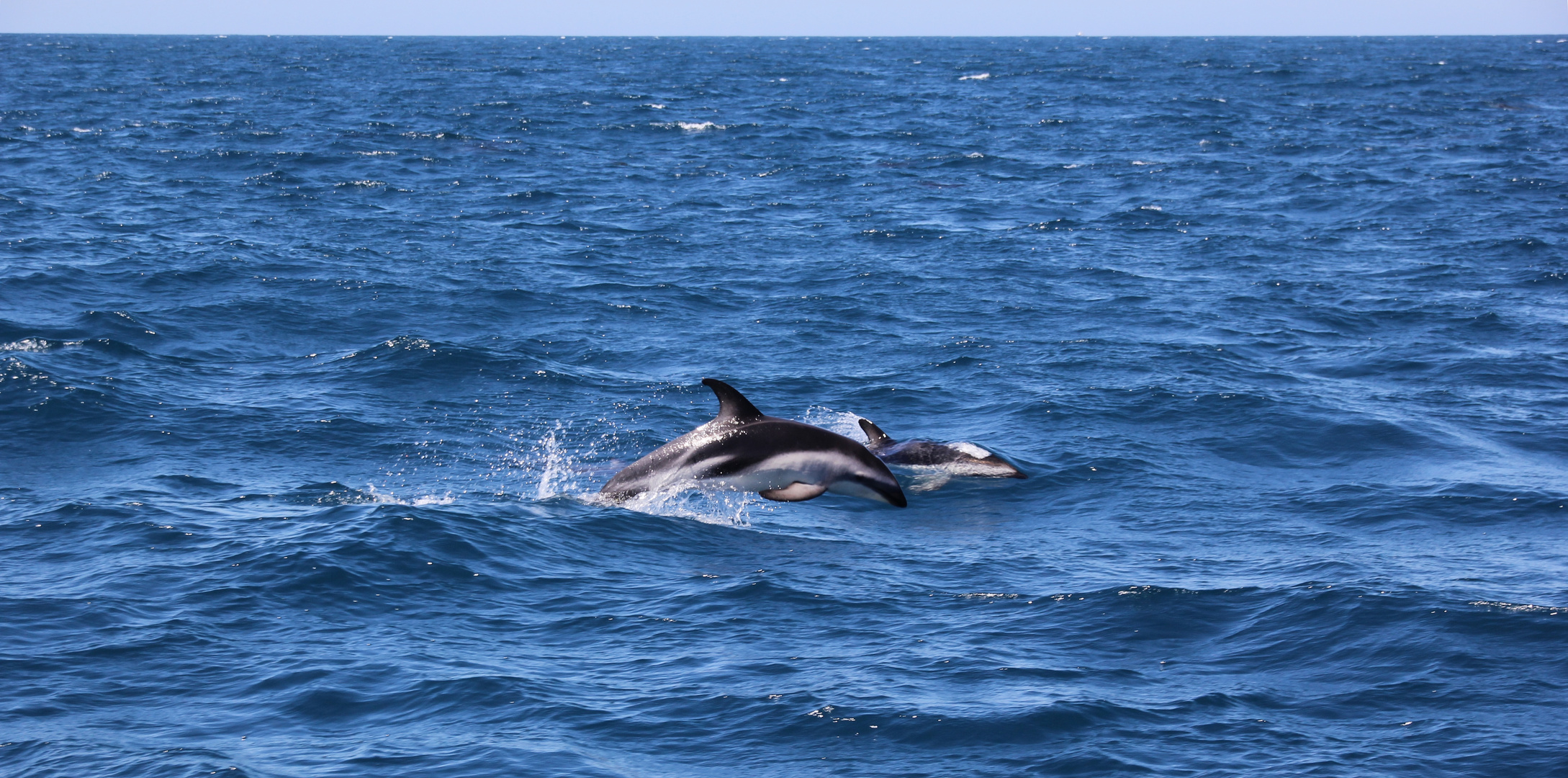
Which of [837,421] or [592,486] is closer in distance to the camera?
[592,486]

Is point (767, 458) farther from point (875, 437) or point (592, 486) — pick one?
point (875, 437)

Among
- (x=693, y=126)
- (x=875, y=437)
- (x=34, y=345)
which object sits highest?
(x=693, y=126)

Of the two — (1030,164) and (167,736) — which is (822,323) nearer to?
(167,736)

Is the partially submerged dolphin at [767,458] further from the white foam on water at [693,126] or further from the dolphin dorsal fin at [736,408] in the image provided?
the white foam on water at [693,126]

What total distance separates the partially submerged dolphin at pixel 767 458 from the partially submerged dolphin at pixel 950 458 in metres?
3.49

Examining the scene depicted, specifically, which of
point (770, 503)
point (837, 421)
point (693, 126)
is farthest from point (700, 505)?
point (693, 126)

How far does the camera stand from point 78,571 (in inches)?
474

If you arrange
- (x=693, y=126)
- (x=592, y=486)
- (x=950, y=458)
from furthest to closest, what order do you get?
1. (x=693, y=126)
2. (x=950, y=458)
3. (x=592, y=486)

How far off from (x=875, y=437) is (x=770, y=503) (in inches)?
77.3

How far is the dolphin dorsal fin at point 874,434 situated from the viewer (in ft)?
53.8

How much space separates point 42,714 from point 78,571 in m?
3.07

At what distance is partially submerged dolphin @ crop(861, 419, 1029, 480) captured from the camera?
1599 cm

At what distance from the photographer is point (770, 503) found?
49.5 ft

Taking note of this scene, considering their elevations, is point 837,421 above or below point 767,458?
below
